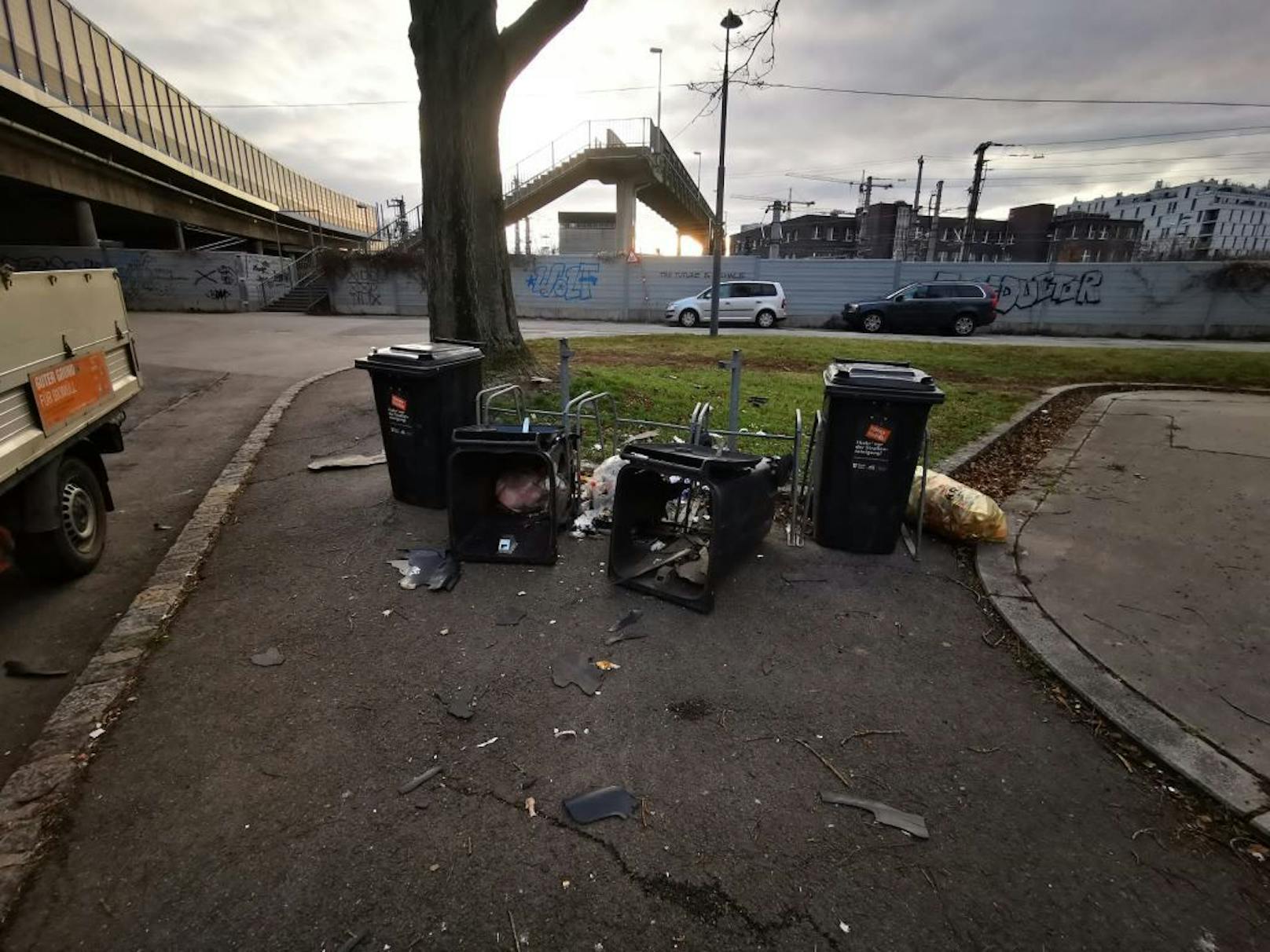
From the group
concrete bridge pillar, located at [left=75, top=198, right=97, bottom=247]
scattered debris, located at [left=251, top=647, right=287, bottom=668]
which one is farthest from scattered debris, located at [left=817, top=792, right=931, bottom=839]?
concrete bridge pillar, located at [left=75, top=198, right=97, bottom=247]

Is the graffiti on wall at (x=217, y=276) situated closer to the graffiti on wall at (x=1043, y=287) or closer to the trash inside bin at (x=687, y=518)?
the graffiti on wall at (x=1043, y=287)

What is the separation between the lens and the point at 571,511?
15.8 ft

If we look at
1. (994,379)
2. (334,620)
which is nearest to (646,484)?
(334,620)

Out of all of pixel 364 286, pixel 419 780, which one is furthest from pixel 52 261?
pixel 419 780

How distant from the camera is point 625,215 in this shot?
102 feet

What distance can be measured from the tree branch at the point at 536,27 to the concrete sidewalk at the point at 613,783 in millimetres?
7345

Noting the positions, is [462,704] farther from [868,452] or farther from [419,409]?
[868,452]

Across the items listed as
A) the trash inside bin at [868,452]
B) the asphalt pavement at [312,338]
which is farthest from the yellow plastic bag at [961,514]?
the asphalt pavement at [312,338]

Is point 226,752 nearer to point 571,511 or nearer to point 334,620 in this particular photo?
point 334,620

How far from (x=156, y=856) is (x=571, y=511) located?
311cm

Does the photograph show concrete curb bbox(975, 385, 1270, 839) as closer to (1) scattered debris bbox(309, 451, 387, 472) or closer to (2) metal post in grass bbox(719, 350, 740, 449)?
(2) metal post in grass bbox(719, 350, 740, 449)

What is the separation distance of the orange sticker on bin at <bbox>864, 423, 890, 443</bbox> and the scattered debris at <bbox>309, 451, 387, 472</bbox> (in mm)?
4307

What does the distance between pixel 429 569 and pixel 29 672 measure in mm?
2028

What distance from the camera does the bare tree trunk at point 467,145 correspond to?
7.46 metres
